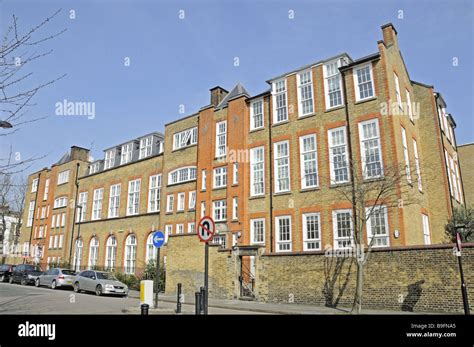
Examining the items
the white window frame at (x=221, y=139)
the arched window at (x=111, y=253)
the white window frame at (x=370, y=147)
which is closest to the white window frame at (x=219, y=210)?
the white window frame at (x=221, y=139)

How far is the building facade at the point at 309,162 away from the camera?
20.8m

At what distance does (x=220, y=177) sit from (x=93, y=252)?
21.1 metres

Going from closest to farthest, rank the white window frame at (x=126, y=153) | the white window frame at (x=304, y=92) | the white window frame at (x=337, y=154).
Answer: the white window frame at (x=337, y=154) → the white window frame at (x=304, y=92) → the white window frame at (x=126, y=153)

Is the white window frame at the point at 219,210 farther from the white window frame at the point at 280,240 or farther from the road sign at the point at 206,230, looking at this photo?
the road sign at the point at 206,230

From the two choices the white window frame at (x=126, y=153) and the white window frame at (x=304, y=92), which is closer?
the white window frame at (x=304, y=92)

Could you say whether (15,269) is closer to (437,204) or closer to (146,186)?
(146,186)

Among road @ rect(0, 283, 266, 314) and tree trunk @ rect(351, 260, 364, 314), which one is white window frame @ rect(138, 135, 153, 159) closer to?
road @ rect(0, 283, 266, 314)

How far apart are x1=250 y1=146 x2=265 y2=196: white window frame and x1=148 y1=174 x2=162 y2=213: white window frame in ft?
38.6

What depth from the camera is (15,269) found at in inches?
1319

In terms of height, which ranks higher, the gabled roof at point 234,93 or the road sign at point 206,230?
the gabled roof at point 234,93

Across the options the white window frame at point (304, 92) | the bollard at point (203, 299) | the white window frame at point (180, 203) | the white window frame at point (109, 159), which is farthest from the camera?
the white window frame at point (109, 159)

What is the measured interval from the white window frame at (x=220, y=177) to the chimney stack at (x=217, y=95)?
21.8ft
